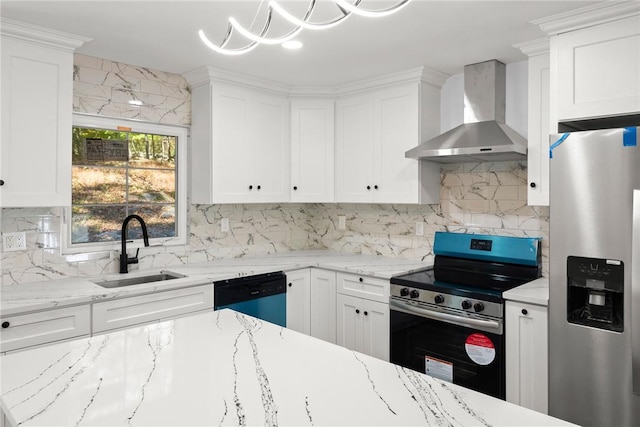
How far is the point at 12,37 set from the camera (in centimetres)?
245

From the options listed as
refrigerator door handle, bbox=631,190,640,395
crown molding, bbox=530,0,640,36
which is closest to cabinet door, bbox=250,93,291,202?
crown molding, bbox=530,0,640,36

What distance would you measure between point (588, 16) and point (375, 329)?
2.28 meters

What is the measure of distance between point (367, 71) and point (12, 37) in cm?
227

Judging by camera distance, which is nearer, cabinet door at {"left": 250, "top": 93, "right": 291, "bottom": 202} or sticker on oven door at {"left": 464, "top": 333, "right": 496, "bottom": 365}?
sticker on oven door at {"left": 464, "top": 333, "right": 496, "bottom": 365}

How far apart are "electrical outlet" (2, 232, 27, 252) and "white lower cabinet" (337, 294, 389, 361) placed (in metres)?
2.16

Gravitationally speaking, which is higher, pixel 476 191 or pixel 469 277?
pixel 476 191

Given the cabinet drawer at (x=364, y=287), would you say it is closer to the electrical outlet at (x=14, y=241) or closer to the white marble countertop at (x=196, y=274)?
the white marble countertop at (x=196, y=274)

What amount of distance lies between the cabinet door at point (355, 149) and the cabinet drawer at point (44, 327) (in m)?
2.17

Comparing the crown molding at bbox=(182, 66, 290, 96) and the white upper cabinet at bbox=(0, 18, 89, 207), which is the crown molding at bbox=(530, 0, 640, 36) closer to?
the crown molding at bbox=(182, 66, 290, 96)

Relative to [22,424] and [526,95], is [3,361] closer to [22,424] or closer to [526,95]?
[22,424]

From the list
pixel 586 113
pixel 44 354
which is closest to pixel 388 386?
pixel 44 354

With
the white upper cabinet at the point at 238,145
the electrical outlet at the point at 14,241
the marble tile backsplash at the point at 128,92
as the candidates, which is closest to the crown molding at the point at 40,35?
the marble tile backsplash at the point at 128,92

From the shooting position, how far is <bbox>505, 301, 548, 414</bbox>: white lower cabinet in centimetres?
240

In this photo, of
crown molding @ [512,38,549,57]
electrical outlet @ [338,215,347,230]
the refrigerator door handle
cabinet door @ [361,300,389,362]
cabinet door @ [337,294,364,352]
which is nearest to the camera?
the refrigerator door handle
